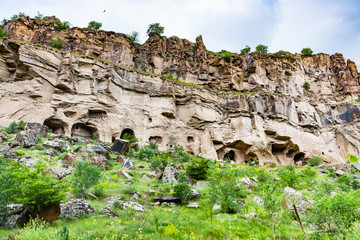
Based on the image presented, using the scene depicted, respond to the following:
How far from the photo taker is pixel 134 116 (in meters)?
28.5

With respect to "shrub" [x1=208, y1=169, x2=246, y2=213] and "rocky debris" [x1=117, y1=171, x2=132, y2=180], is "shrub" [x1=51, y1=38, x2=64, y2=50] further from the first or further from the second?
"shrub" [x1=208, y1=169, x2=246, y2=213]

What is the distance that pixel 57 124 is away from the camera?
2528 cm

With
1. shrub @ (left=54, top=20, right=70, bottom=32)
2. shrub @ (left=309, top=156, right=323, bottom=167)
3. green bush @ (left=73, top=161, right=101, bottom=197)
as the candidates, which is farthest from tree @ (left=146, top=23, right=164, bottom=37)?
green bush @ (left=73, top=161, right=101, bottom=197)

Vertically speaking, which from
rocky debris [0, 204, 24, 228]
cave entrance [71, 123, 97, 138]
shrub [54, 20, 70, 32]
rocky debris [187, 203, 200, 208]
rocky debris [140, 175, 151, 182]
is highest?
shrub [54, 20, 70, 32]

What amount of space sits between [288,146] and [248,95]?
32.7ft

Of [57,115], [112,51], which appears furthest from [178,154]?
[112,51]

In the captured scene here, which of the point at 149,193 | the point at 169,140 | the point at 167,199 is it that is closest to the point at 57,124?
the point at 169,140

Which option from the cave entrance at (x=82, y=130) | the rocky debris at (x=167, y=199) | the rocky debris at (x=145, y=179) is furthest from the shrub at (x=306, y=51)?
the rocky debris at (x=167, y=199)

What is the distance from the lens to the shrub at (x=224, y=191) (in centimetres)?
916

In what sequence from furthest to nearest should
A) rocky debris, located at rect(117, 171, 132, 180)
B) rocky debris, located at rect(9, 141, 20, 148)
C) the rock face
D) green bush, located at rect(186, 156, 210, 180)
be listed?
the rock face
rocky debris, located at rect(9, 141, 20, 148)
green bush, located at rect(186, 156, 210, 180)
rocky debris, located at rect(117, 171, 132, 180)

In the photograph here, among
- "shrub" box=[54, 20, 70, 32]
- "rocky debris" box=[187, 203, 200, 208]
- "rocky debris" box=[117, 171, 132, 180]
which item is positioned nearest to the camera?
"rocky debris" box=[187, 203, 200, 208]

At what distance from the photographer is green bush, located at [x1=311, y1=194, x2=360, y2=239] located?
5.60 metres

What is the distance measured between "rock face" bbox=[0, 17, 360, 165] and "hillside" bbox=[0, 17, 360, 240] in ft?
0.55

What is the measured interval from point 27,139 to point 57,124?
887 cm
